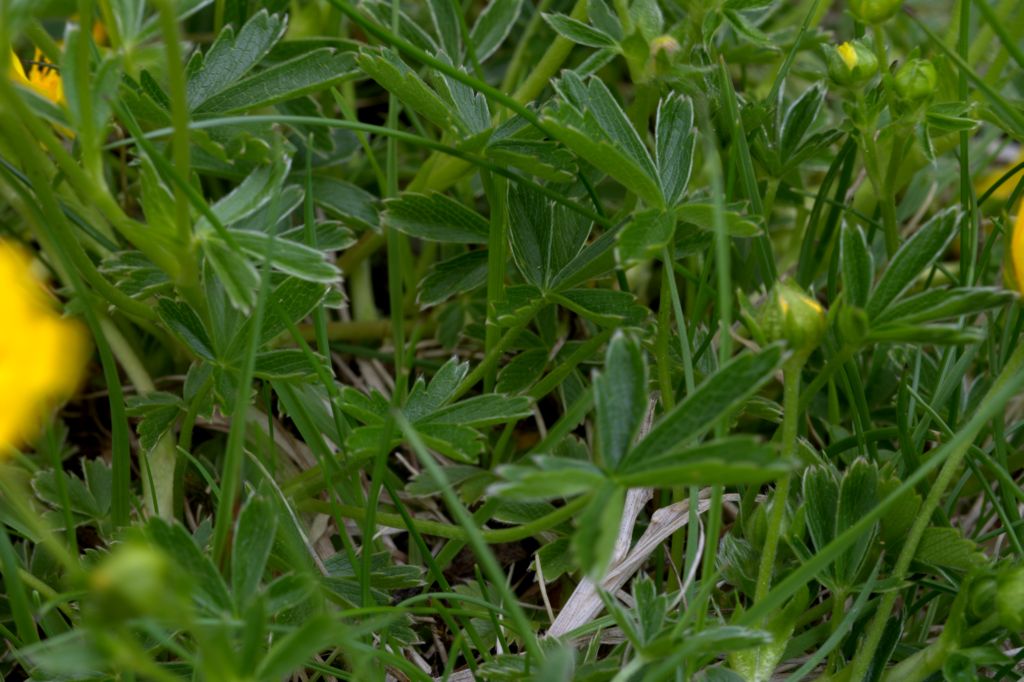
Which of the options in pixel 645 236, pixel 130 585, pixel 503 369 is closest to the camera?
pixel 130 585

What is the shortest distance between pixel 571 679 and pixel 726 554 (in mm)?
184

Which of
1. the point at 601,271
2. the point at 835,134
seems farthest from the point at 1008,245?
the point at 601,271

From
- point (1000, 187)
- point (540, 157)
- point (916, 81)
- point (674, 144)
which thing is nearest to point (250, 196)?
point (540, 157)

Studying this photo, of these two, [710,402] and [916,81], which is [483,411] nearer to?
[710,402]

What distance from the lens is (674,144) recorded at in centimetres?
105

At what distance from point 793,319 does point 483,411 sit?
29 centimetres

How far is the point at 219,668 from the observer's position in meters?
0.67

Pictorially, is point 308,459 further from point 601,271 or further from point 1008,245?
point 1008,245

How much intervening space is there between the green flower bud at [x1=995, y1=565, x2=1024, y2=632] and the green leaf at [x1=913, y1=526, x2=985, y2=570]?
9cm

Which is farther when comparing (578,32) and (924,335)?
(578,32)

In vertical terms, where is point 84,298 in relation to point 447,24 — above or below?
below

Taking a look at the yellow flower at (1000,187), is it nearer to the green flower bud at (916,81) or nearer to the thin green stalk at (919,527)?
the green flower bud at (916,81)

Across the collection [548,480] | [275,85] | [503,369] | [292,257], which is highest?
[275,85]

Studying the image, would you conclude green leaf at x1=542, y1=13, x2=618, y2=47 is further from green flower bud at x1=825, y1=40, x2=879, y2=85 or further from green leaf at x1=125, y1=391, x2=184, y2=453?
green leaf at x1=125, y1=391, x2=184, y2=453
